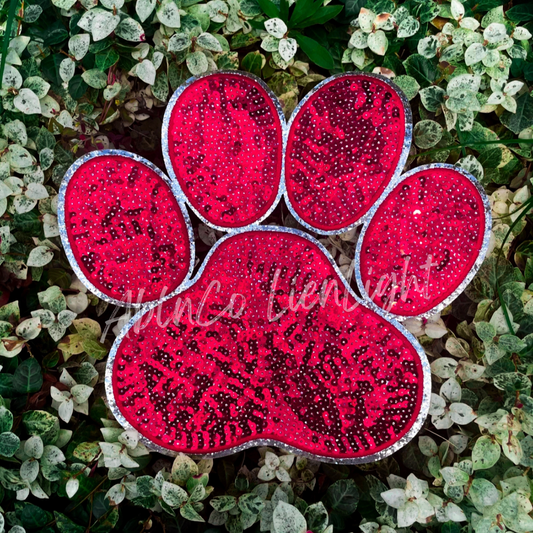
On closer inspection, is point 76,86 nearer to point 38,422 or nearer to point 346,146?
point 346,146

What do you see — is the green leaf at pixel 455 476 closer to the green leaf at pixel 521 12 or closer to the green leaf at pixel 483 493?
the green leaf at pixel 483 493

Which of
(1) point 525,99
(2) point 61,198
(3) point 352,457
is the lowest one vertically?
(3) point 352,457

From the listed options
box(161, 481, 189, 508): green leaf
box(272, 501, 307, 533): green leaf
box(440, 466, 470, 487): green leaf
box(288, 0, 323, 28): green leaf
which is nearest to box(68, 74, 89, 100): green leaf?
box(288, 0, 323, 28): green leaf

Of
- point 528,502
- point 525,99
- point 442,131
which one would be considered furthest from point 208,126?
point 528,502

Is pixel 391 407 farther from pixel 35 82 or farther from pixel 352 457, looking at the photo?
pixel 35 82

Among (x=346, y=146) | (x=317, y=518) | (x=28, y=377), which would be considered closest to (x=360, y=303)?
(x=346, y=146)

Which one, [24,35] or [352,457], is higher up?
[24,35]

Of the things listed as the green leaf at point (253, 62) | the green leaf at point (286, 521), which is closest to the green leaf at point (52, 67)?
the green leaf at point (253, 62)
